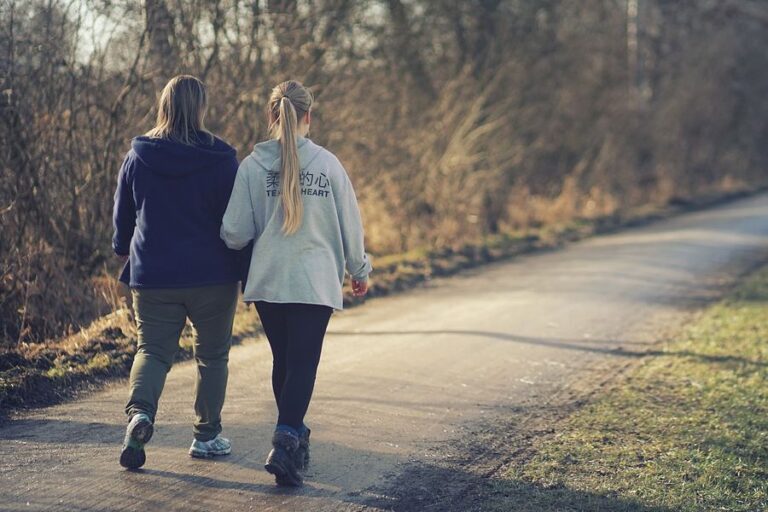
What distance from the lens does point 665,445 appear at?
5.64 m

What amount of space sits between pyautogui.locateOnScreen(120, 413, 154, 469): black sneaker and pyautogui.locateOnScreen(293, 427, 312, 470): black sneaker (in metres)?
0.72

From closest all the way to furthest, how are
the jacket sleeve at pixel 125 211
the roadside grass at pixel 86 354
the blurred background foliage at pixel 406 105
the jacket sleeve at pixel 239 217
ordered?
the jacket sleeve at pixel 239 217, the jacket sleeve at pixel 125 211, the roadside grass at pixel 86 354, the blurred background foliage at pixel 406 105

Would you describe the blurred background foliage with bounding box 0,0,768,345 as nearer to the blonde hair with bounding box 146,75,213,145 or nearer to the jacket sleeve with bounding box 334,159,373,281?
the blonde hair with bounding box 146,75,213,145

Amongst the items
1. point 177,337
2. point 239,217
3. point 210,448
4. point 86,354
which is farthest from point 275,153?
point 86,354

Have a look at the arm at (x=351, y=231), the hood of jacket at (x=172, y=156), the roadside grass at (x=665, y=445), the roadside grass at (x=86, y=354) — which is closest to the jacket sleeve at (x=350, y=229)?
the arm at (x=351, y=231)

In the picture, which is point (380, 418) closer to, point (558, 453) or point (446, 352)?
point (558, 453)

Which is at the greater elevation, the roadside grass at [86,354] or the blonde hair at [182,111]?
the blonde hair at [182,111]

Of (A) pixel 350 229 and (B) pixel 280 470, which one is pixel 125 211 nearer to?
(A) pixel 350 229

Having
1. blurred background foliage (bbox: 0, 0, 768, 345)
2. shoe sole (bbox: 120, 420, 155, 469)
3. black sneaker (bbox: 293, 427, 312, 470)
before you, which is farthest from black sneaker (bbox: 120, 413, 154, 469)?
blurred background foliage (bbox: 0, 0, 768, 345)

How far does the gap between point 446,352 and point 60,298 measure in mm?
3220

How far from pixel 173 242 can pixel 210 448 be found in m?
1.11

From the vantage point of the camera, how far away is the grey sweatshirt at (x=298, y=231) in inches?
185

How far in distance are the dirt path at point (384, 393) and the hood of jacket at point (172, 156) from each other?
4.91 ft

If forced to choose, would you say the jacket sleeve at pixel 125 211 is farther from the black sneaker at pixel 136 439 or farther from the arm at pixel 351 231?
the arm at pixel 351 231
